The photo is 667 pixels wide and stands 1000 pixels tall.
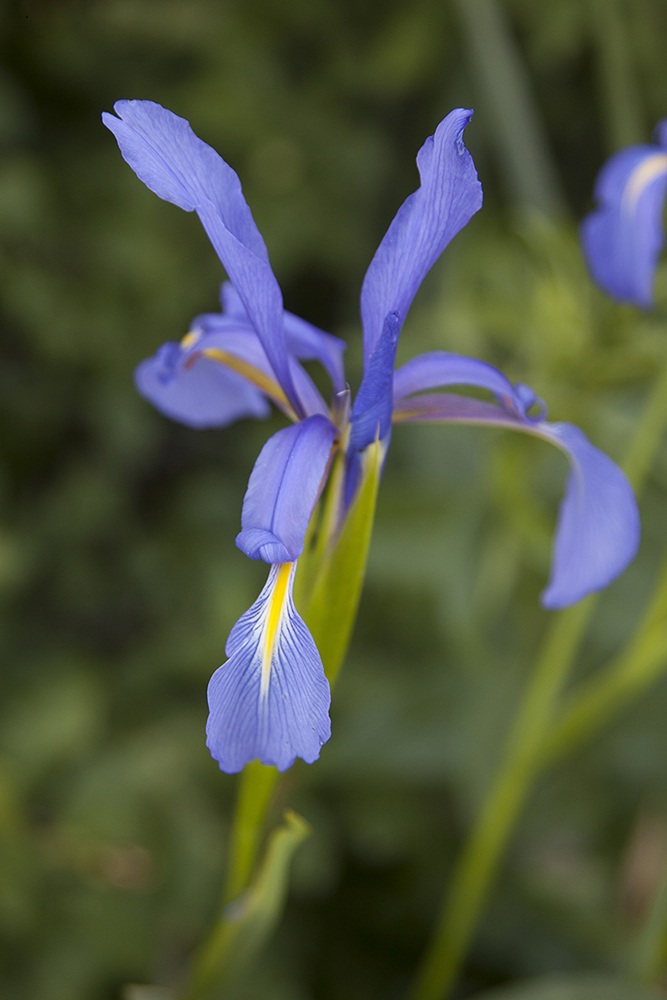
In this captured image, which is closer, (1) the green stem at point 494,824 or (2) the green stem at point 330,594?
(2) the green stem at point 330,594

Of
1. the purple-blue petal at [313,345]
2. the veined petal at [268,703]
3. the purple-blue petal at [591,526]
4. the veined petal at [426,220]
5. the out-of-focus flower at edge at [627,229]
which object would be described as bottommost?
the veined petal at [268,703]

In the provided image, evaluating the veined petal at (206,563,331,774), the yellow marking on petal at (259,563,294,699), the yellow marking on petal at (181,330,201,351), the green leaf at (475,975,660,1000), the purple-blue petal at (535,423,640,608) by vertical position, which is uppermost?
the yellow marking on petal at (181,330,201,351)

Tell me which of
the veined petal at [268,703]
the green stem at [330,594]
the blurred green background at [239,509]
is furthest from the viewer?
the blurred green background at [239,509]

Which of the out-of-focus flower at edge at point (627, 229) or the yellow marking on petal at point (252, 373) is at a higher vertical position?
the out-of-focus flower at edge at point (627, 229)

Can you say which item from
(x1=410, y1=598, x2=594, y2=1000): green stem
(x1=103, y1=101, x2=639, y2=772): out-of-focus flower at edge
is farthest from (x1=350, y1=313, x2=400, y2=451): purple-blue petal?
(x1=410, y1=598, x2=594, y2=1000): green stem


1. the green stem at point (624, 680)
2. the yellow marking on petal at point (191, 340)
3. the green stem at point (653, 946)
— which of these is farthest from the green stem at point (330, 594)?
the green stem at point (653, 946)

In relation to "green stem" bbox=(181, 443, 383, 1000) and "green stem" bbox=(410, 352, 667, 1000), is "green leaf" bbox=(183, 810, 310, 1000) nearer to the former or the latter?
"green stem" bbox=(181, 443, 383, 1000)

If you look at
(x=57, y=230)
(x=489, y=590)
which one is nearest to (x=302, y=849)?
(x=489, y=590)

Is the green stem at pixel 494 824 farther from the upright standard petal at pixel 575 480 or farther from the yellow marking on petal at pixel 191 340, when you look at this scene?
the yellow marking on petal at pixel 191 340
